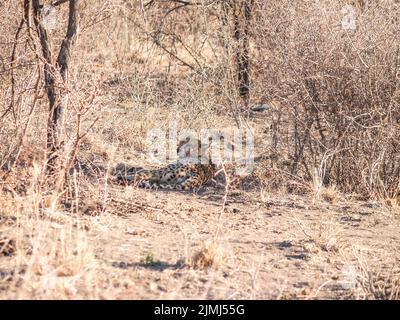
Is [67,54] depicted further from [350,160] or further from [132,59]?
[132,59]

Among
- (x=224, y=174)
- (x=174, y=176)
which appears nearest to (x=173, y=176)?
(x=174, y=176)

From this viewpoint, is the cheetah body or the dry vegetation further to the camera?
the cheetah body

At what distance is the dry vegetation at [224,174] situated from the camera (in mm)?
4699

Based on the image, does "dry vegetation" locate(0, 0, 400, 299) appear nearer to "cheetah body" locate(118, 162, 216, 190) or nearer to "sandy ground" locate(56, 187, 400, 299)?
"sandy ground" locate(56, 187, 400, 299)

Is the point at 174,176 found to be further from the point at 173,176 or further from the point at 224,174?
the point at 224,174

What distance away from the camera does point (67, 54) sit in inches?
249

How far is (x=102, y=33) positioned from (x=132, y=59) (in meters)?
0.90

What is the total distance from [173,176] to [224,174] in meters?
0.56

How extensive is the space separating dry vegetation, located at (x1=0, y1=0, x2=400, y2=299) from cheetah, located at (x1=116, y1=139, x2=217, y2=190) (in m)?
0.23

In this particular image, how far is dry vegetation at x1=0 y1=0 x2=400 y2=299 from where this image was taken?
470 centimetres

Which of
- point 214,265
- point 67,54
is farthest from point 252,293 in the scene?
point 67,54

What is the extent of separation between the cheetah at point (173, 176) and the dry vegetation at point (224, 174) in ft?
0.76

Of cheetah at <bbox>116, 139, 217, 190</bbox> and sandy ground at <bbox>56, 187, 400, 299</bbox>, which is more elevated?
cheetah at <bbox>116, 139, 217, 190</bbox>

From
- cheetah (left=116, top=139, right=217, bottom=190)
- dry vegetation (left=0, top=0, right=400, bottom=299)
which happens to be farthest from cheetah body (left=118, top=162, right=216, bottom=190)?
dry vegetation (left=0, top=0, right=400, bottom=299)
